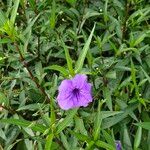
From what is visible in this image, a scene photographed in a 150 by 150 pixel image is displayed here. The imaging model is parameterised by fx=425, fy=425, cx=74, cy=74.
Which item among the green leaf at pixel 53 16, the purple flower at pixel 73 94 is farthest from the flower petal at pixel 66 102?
the green leaf at pixel 53 16

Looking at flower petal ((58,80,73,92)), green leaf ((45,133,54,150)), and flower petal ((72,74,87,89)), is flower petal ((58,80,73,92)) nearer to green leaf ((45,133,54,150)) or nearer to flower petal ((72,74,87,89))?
flower petal ((72,74,87,89))

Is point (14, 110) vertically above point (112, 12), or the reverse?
point (112, 12)

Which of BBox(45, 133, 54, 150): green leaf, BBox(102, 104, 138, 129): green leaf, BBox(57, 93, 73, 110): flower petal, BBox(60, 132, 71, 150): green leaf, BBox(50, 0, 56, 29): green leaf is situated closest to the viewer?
BBox(45, 133, 54, 150): green leaf

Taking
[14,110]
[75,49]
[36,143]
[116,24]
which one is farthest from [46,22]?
[36,143]

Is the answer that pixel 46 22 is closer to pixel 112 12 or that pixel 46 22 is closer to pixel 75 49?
pixel 75 49

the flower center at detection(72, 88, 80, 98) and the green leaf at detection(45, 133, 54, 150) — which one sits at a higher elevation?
the flower center at detection(72, 88, 80, 98)

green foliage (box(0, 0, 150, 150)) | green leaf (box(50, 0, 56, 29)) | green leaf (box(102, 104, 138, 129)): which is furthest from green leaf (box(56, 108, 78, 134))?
green leaf (box(50, 0, 56, 29))

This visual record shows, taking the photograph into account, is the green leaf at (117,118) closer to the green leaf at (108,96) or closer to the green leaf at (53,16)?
the green leaf at (108,96)

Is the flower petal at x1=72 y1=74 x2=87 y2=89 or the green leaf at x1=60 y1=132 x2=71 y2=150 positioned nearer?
the flower petal at x1=72 y1=74 x2=87 y2=89
